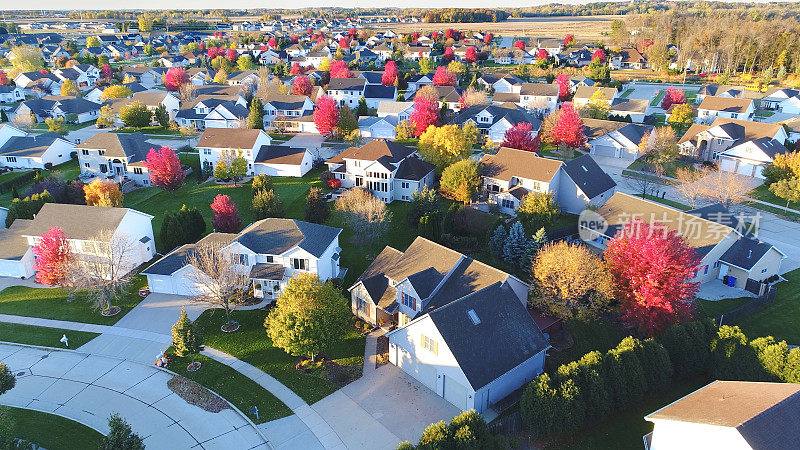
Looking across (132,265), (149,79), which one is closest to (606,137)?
(132,265)

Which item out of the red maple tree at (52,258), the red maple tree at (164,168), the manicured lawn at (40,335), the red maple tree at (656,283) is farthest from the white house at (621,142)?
the manicured lawn at (40,335)

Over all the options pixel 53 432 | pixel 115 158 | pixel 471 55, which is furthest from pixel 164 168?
pixel 471 55

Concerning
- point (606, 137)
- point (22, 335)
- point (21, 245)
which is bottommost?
point (22, 335)

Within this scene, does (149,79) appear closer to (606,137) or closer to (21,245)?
(21,245)

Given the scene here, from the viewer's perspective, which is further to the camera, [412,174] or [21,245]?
[412,174]

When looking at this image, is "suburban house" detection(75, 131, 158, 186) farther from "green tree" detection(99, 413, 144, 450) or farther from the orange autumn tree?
"green tree" detection(99, 413, 144, 450)

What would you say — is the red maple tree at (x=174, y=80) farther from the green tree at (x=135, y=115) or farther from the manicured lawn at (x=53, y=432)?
the manicured lawn at (x=53, y=432)

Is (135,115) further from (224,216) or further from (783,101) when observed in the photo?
(783,101)
